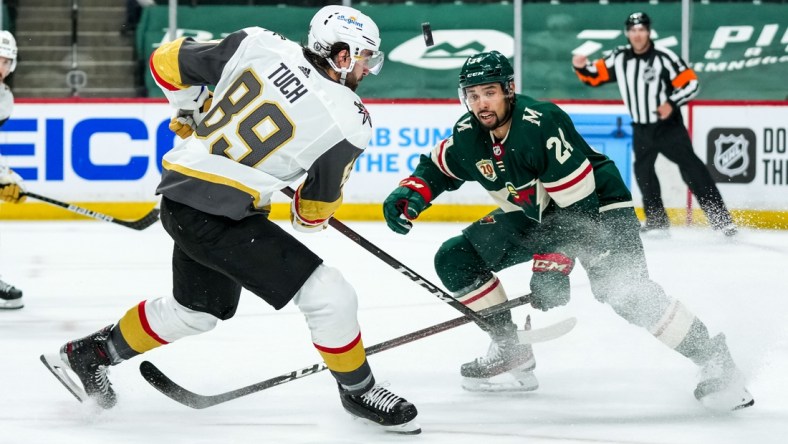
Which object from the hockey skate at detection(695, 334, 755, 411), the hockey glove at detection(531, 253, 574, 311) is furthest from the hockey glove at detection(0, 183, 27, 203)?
the hockey skate at detection(695, 334, 755, 411)

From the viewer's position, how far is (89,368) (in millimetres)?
2752

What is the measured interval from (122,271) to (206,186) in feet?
9.03

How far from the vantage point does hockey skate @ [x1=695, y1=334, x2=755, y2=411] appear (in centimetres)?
281

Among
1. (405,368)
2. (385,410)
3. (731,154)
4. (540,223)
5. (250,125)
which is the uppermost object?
(250,125)

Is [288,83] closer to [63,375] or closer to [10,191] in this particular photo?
[63,375]

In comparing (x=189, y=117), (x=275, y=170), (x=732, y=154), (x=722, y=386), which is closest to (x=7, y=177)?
(x=189, y=117)

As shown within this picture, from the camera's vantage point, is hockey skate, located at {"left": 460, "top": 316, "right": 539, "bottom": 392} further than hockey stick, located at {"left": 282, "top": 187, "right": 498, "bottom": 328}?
Yes

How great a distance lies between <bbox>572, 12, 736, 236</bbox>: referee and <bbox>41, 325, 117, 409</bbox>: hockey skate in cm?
421

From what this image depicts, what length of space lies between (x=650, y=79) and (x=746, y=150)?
797mm

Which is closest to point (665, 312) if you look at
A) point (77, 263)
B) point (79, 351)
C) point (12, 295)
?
point (79, 351)

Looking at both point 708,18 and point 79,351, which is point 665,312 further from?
point 708,18

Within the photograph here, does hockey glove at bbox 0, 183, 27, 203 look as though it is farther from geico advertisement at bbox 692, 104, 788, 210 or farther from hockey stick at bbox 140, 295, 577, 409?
geico advertisement at bbox 692, 104, 788, 210

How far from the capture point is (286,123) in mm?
2473

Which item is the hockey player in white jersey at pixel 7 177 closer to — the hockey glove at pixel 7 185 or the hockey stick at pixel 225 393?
the hockey glove at pixel 7 185
